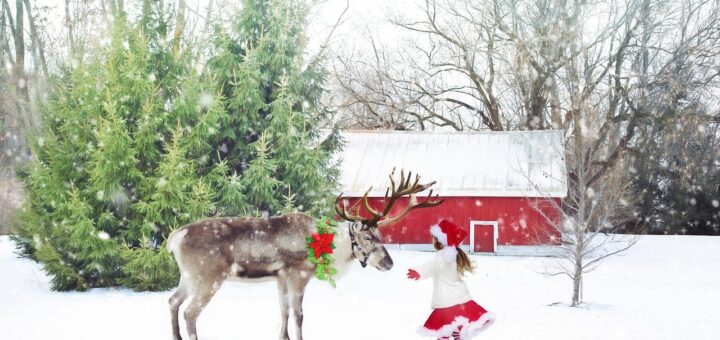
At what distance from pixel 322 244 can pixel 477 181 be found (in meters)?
14.3

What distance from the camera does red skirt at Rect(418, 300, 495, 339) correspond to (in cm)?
784

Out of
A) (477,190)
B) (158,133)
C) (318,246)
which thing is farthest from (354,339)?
(477,190)

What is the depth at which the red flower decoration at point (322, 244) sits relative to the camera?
8.91m

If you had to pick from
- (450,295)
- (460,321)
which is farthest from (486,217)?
(460,321)

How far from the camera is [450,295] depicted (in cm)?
799

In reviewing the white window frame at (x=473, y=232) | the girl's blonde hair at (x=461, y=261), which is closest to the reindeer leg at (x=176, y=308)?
the girl's blonde hair at (x=461, y=261)

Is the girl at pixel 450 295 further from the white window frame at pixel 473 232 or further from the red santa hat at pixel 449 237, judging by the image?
the white window frame at pixel 473 232

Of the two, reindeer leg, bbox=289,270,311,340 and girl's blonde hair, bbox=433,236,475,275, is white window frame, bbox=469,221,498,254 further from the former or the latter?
girl's blonde hair, bbox=433,236,475,275

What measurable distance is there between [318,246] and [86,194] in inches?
267

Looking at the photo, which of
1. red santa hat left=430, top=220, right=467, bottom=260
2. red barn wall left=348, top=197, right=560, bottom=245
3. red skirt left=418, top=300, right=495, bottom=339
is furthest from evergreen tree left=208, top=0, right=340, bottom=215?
Answer: red skirt left=418, top=300, right=495, bottom=339

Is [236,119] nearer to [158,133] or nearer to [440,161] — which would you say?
[158,133]

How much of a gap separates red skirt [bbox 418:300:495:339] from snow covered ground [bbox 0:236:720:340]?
234 cm

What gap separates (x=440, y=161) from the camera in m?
24.2

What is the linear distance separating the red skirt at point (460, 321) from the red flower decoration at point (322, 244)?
1.69 meters
